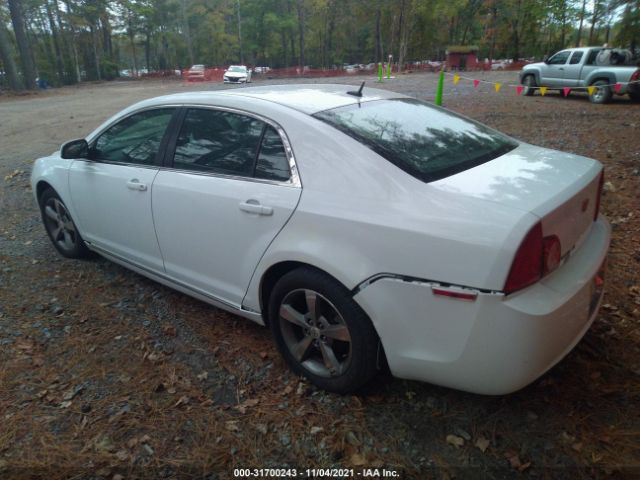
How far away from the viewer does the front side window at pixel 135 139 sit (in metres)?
3.36

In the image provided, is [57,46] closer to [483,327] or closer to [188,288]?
[188,288]

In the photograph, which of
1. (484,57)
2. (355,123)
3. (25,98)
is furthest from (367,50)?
(355,123)

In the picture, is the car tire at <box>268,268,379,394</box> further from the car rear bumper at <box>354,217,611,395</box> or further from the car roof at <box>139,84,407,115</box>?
the car roof at <box>139,84,407,115</box>

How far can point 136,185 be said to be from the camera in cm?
334

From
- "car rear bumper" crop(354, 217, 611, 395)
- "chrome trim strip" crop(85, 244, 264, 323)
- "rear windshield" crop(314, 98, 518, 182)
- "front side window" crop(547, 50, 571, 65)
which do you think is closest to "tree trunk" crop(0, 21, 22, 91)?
"front side window" crop(547, 50, 571, 65)

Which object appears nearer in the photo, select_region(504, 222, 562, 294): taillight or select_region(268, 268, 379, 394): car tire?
select_region(504, 222, 562, 294): taillight

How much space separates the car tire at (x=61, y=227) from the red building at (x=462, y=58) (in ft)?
142

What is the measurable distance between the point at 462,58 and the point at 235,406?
45702 millimetres

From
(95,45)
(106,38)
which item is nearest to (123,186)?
(95,45)

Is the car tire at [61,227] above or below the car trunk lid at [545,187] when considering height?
below

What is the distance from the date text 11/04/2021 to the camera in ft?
7.09

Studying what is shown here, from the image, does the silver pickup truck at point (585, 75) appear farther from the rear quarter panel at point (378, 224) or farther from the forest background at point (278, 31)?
the forest background at point (278, 31)

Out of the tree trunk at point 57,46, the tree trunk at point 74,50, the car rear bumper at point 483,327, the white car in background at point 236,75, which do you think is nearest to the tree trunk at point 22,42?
the white car in background at point 236,75

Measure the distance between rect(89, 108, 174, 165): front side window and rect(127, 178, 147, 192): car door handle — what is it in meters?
0.15
